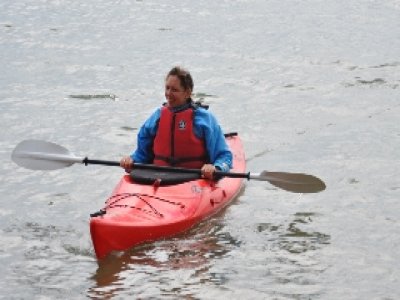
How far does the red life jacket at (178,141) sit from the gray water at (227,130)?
0.59 m

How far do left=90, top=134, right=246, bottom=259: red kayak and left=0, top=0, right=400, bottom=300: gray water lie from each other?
0.39 ft

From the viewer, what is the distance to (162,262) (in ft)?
23.8

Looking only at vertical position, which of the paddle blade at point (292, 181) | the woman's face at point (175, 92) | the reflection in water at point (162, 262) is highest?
the woman's face at point (175, 92)

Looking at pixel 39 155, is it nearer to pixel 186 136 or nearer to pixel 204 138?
pixel 186 136

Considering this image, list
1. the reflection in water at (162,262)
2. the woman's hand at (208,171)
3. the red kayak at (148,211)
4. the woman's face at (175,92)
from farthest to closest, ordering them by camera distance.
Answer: the woman's face at (175,92) → the woman's hand at (208,171) → the red kayak at (148,211) → the reflection in water at (162,262)

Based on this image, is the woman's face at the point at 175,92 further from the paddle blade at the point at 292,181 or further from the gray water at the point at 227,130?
the gray water at the point at 227,130

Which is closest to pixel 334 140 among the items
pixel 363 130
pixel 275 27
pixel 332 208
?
pixel 363 130

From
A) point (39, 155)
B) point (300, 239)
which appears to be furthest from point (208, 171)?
point (39, 155)

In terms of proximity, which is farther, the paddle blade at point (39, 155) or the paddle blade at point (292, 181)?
the paddle blade at point (39, 155)

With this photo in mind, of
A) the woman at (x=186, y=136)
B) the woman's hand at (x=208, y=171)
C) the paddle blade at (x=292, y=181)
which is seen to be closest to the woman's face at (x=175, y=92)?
the woman at (x=186, y=136)

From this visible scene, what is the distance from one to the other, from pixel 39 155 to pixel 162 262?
6.04ft

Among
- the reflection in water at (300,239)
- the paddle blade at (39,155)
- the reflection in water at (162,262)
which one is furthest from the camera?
the paddle blade at (39,155)

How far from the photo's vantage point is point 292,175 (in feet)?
26.1

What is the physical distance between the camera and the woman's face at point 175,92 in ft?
26.0
